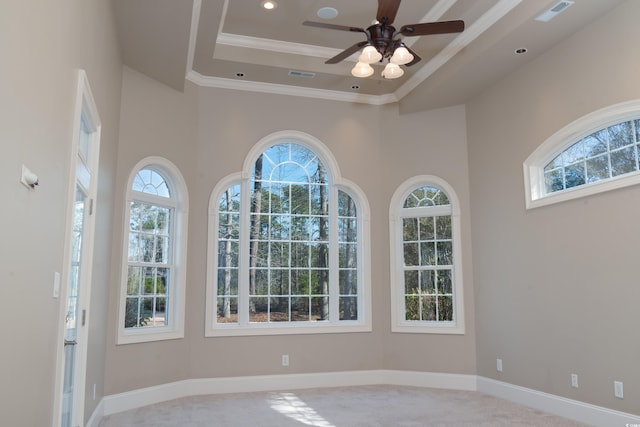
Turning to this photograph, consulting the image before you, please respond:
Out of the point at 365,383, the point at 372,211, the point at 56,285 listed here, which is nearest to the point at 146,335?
the point at 365,383

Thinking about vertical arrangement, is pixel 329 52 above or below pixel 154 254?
above

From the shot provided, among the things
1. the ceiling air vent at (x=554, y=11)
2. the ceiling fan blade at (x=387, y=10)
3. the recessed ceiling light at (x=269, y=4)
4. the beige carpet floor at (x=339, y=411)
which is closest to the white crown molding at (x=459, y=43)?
the ceiling air vent at (x=554, y=11)

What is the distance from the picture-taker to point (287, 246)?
6.48 m

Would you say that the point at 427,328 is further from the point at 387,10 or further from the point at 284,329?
the point at 387,10

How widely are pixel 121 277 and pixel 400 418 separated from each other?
10.2 feet

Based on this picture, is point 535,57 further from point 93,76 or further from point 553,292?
point 93,76

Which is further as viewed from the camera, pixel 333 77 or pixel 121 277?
pixel 333 77

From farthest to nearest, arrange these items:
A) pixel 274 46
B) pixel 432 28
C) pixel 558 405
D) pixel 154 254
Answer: pixel 274 46 < pixel 154 254 < pixel 558 405 < pixel 432 28

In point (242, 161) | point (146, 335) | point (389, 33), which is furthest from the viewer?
point (242, 161)

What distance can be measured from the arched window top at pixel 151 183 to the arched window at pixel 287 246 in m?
0.57

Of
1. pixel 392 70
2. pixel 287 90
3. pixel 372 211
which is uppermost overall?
pixel 287 90

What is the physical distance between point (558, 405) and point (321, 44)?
459 centimetres

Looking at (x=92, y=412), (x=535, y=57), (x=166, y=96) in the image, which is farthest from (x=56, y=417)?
(x=535, y=57)

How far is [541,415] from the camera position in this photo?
15.8ft
